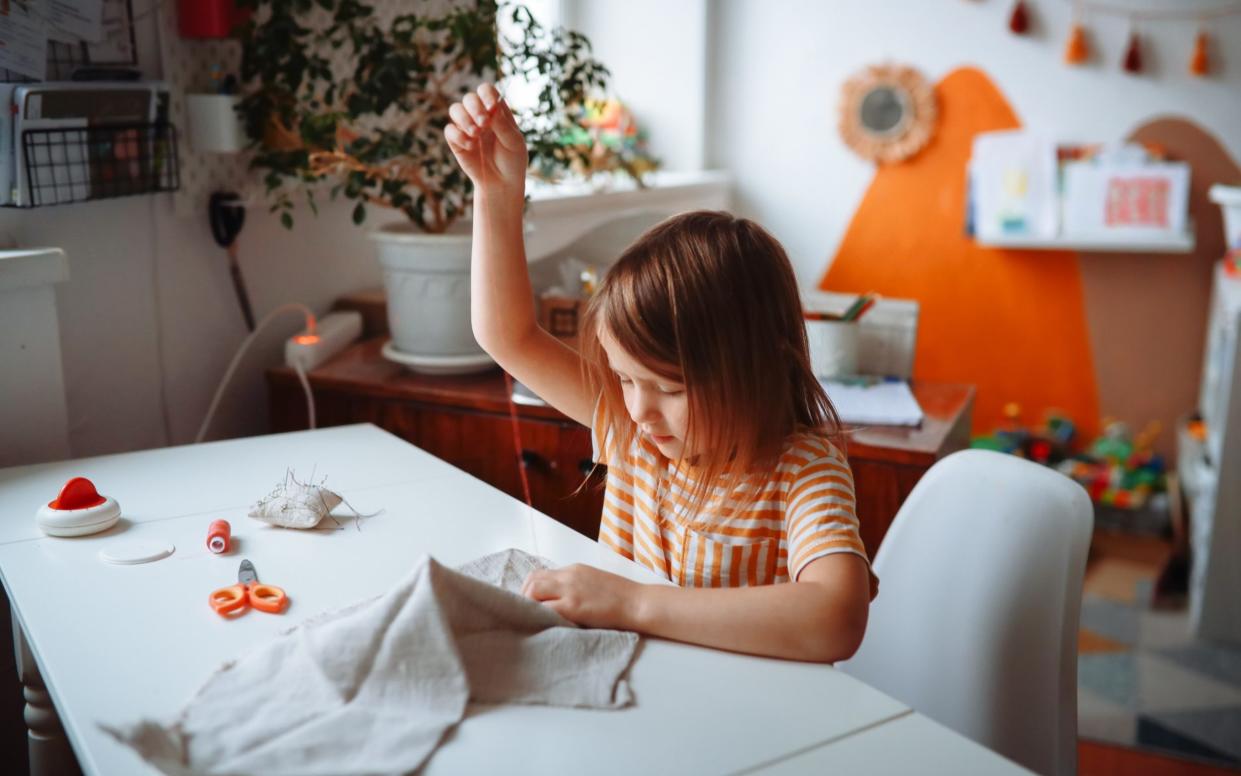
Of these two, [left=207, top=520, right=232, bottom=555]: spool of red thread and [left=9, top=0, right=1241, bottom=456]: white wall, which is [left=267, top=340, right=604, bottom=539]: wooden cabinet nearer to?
[left=9, top=0, right=1241, bottom=456]: white wall

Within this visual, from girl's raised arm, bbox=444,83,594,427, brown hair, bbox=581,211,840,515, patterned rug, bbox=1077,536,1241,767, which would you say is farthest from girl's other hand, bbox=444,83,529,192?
patterned rug, bbox=1077,536,1241,767

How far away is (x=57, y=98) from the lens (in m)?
1.62

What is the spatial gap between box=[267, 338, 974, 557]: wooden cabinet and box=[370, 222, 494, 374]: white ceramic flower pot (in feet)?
0.15

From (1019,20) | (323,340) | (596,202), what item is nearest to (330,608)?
(323,340)

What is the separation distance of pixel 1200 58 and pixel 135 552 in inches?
126

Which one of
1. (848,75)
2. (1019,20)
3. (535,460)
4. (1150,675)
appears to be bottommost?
(1150,675)

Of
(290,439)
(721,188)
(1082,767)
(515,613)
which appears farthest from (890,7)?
(515,613)

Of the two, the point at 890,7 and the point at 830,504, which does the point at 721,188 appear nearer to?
the point at 890,7

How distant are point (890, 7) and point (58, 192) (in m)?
2.75

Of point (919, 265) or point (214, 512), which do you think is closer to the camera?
point (214, 512)

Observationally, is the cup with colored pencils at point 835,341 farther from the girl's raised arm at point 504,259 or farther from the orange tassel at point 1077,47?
the orange tassel at point 1077,47

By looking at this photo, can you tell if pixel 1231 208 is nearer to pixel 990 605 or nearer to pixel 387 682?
pixel 990 605

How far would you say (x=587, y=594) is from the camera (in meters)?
1.00

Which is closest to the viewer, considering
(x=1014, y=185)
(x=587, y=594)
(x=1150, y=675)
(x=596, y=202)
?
(x=587, y=594)
